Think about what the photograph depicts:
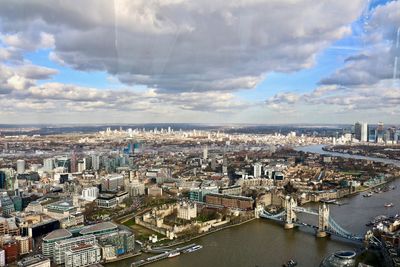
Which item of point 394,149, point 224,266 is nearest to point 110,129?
point 394,149

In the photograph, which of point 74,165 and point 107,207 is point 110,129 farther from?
point 107,207

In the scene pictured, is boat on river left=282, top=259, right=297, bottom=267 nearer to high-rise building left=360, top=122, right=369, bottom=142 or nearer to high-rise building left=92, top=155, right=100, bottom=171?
high-rise building left=92, top=155, right=100, bottom=171

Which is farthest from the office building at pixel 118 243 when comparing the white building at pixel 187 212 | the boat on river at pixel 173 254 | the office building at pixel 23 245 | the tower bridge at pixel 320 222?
the tower bridge at pixel 320 222

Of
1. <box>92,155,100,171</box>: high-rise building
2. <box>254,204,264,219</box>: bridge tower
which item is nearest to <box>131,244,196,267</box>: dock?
<box>254,204,264,219</box>: bridge tower

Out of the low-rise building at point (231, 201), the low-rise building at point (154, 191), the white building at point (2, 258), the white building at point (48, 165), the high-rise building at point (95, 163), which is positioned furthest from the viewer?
the high-rise building at point (95, 163)

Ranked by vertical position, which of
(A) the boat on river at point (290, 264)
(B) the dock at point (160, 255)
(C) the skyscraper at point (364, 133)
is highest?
(C) the skyscraper at point (364, 133)

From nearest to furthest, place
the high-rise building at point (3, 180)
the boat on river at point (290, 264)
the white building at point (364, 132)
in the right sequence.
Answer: the boat on river at point (290, 264) → the high-rise building at point (3, 180) → the white building at point (364, 132)

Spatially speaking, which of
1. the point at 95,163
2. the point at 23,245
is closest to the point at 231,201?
the point at 23,245

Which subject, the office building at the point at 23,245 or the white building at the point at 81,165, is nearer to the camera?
the office building at the point at 23,245

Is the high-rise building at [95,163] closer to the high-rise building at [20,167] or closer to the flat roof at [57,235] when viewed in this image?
the high-rise building at [20,167]
